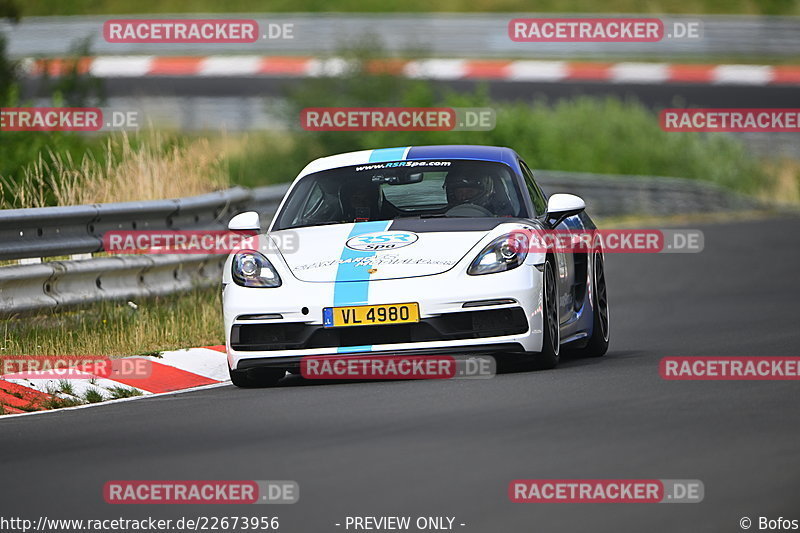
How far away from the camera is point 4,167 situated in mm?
16203

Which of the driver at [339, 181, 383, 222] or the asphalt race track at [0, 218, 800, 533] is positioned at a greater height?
the driver at [339, 181, 383, 222]

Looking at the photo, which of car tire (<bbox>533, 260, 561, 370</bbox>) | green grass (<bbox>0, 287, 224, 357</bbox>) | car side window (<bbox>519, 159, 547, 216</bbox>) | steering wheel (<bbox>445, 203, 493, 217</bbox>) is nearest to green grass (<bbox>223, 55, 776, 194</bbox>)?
green grass (<bbox>0, 287, 224, 357</bbox>)

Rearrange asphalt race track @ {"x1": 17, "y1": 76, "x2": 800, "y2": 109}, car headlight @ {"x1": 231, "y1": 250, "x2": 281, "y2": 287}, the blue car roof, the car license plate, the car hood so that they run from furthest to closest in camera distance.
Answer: asphalt race track @ {"x1": 17, "y1": 76, "x2": 800, "y2": 109}
the blue car roof
car headlight @ {"x1": 231, "y1": 250, "x2": 281, "y2": 287}
the car hood
the car license plate

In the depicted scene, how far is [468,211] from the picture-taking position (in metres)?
10.2

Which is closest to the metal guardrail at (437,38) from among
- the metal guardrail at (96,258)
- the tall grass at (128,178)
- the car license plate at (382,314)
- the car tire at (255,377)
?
the tall grass at (128,178)

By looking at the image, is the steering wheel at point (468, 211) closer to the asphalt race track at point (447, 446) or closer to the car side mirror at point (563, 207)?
the car side mirror at point (563, 207)

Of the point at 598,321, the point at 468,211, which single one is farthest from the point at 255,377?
the point at 598,321

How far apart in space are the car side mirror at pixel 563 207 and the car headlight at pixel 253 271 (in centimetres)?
176

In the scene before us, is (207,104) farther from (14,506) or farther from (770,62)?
(14,506)

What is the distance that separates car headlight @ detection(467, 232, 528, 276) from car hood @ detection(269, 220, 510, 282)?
8 cm

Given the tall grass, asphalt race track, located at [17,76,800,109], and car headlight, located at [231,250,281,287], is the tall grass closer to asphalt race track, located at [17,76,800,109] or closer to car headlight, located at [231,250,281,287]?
car headlight, located at [231,250,281,287]

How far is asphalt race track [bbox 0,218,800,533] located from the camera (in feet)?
19.2

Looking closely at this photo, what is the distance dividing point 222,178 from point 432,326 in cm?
692

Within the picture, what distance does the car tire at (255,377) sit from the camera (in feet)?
32.0
